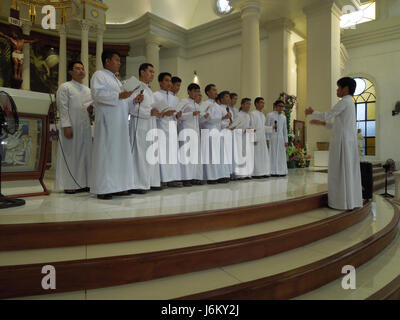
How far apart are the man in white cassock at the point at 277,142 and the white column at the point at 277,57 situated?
4.58m

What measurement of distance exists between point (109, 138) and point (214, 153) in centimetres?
241

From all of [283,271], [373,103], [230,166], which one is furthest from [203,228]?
[373,103]

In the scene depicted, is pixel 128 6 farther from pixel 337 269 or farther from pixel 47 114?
pixel 337 269

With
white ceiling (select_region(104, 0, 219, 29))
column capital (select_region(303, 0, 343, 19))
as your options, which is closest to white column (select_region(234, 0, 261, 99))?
column capital (select_region(303, 0, 343, 19))

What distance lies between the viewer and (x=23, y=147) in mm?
3926

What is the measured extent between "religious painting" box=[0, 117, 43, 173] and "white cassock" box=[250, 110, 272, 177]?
15.0 feet

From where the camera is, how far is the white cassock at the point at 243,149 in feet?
21.1

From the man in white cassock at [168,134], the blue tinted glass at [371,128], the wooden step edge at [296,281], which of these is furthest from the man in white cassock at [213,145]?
the blue tinted glass at [371,128]

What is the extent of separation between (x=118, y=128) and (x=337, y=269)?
2943 millimetres

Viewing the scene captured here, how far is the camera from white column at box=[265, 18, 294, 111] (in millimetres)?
11531

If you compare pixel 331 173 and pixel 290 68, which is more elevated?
pixel 290 68

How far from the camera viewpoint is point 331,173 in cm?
413

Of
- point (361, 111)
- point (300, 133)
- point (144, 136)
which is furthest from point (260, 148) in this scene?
point (361, 111)

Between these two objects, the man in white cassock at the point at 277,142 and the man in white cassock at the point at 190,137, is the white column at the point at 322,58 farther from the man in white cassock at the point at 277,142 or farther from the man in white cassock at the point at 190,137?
the man in white cassock at the point at 190,137
